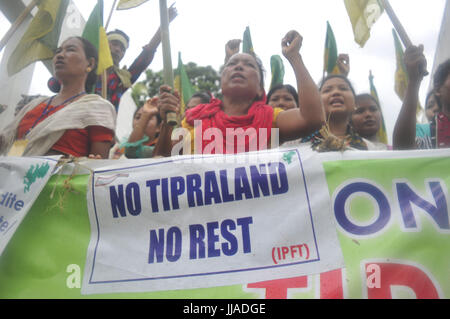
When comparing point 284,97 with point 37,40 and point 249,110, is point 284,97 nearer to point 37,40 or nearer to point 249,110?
point 249,110

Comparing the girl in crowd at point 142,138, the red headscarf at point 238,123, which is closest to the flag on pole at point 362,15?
the red headscarf at point 238,123

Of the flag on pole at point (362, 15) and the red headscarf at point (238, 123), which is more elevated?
the flag on pole at point (362, 15)

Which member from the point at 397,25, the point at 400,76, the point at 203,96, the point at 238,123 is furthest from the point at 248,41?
the point at 238,123

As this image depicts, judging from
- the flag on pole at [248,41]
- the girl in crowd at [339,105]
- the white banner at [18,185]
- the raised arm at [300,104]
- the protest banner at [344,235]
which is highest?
the flag on pole at [248,41]

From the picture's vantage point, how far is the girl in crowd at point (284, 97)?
281 cm

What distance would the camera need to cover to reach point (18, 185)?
1699 mm

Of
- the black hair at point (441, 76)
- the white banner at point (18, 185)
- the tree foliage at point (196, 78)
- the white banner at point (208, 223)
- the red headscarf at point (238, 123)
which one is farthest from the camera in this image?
the tree foliage at point (196, 78)

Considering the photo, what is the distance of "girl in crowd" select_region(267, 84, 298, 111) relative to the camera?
281cm

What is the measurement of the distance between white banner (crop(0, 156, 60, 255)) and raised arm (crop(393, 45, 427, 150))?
163cm

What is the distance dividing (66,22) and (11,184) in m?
2.62

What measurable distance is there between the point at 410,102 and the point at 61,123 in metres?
1.75

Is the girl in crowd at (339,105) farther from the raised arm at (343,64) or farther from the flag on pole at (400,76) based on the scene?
the flag on pole at (400,76)

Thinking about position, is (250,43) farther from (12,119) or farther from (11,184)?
(11,184)

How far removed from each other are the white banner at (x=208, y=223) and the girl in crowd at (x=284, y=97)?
1297 mm
